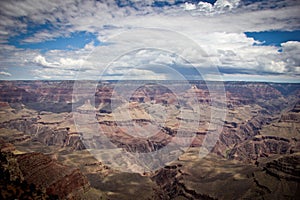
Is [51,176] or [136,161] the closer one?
[51,176]

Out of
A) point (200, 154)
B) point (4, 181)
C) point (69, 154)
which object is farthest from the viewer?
point (200, 154)

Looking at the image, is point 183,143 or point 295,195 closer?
point 295,195

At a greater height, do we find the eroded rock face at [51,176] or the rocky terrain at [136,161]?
the eroded rock face at [51,176]

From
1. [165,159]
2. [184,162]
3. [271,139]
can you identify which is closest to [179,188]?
[184,162]

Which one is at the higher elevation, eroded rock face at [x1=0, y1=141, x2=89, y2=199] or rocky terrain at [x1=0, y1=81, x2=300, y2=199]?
eroded rock face at [x1=0, y1=141, x2=89, y2=199]

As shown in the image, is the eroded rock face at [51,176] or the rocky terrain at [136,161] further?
the rocky terrain at [136,161]

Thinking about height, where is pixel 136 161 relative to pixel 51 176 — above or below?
below

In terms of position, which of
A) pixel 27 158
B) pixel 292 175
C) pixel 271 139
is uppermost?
pixel 27 158

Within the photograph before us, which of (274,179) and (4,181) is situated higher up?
(4,181)

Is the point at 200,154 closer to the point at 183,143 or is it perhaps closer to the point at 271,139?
the point at 183,143

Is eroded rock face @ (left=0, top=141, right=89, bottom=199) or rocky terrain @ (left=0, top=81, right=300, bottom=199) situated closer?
eroded rock face @ (left=0, top=141, right=89, bottom=199)

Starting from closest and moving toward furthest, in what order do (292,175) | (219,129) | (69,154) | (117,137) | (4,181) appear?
(4,181), (292,175), (69,154), (117,137), (219,129)
